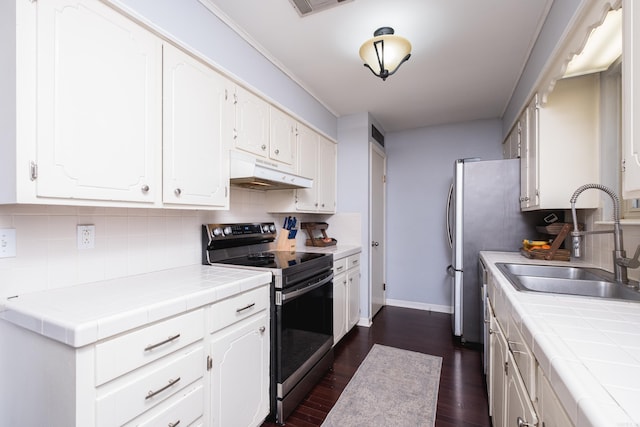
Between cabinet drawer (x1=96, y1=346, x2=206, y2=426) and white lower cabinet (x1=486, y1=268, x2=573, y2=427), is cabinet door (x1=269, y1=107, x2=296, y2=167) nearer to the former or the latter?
cabinet drawer (x1=96, y1=346, x2=206, y2=426)

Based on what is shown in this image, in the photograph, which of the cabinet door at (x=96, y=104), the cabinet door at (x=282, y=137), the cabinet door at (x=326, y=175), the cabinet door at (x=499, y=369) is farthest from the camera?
the cabinet door at (x=326, y=175)

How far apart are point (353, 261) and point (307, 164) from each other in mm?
1107

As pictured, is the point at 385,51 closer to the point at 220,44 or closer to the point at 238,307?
the point at 220,44

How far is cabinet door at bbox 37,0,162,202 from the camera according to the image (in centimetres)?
104

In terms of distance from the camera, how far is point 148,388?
106 centimetres

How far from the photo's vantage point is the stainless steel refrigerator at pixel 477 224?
264 centimetres

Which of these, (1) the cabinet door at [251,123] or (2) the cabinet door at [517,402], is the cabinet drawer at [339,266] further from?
(2) the cabinet door at [517,402]

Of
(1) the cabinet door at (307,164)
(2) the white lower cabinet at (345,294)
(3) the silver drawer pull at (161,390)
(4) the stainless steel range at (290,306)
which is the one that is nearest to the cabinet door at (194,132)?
(4) the stainless steel range at (290,306)

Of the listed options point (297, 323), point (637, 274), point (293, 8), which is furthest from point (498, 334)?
point (293, 8)

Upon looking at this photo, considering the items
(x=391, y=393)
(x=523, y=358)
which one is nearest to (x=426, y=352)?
(x=391, y=393)

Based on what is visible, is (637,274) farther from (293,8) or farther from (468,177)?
(293,8)

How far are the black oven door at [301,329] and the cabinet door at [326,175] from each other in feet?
3.20

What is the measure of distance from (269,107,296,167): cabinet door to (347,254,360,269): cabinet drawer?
3.65ft

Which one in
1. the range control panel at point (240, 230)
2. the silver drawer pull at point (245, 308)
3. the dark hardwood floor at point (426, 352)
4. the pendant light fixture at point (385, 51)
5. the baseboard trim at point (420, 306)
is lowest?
the dark hardwood floor at point (426, 352)
